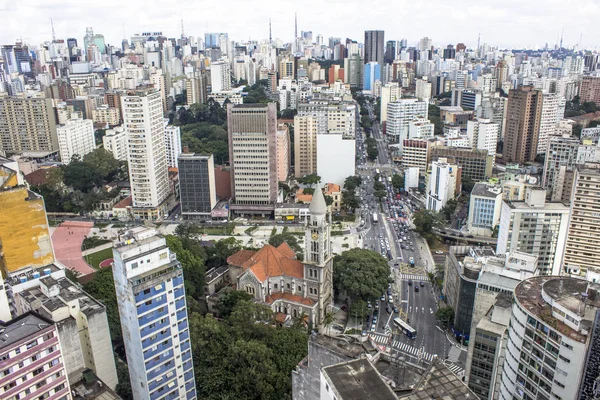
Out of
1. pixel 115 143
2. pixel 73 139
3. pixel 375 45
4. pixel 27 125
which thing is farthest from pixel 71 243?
pixel 375 45

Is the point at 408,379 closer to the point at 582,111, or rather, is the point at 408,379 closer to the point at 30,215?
the point at 30,215

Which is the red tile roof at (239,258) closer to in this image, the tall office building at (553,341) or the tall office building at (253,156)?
the tall office building at (253,156)

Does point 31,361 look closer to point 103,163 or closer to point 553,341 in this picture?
point 553,341

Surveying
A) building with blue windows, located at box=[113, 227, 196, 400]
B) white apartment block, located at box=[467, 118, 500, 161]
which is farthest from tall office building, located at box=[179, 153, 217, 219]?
white apartment block, located at box=[467, 118, 500, 161]

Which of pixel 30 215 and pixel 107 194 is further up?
pixel 30 215

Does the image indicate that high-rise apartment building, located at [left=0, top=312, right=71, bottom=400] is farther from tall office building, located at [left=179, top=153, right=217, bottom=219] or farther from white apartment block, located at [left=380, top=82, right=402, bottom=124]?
white apartment block, located at [left=380, top=82, right=402, bottom=124]

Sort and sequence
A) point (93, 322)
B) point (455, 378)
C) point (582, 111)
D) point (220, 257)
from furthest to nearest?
point (582, 111) < point (220, 257) < point (93, 322) < point (455, 378)

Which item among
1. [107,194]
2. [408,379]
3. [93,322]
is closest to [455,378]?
[408,379]
